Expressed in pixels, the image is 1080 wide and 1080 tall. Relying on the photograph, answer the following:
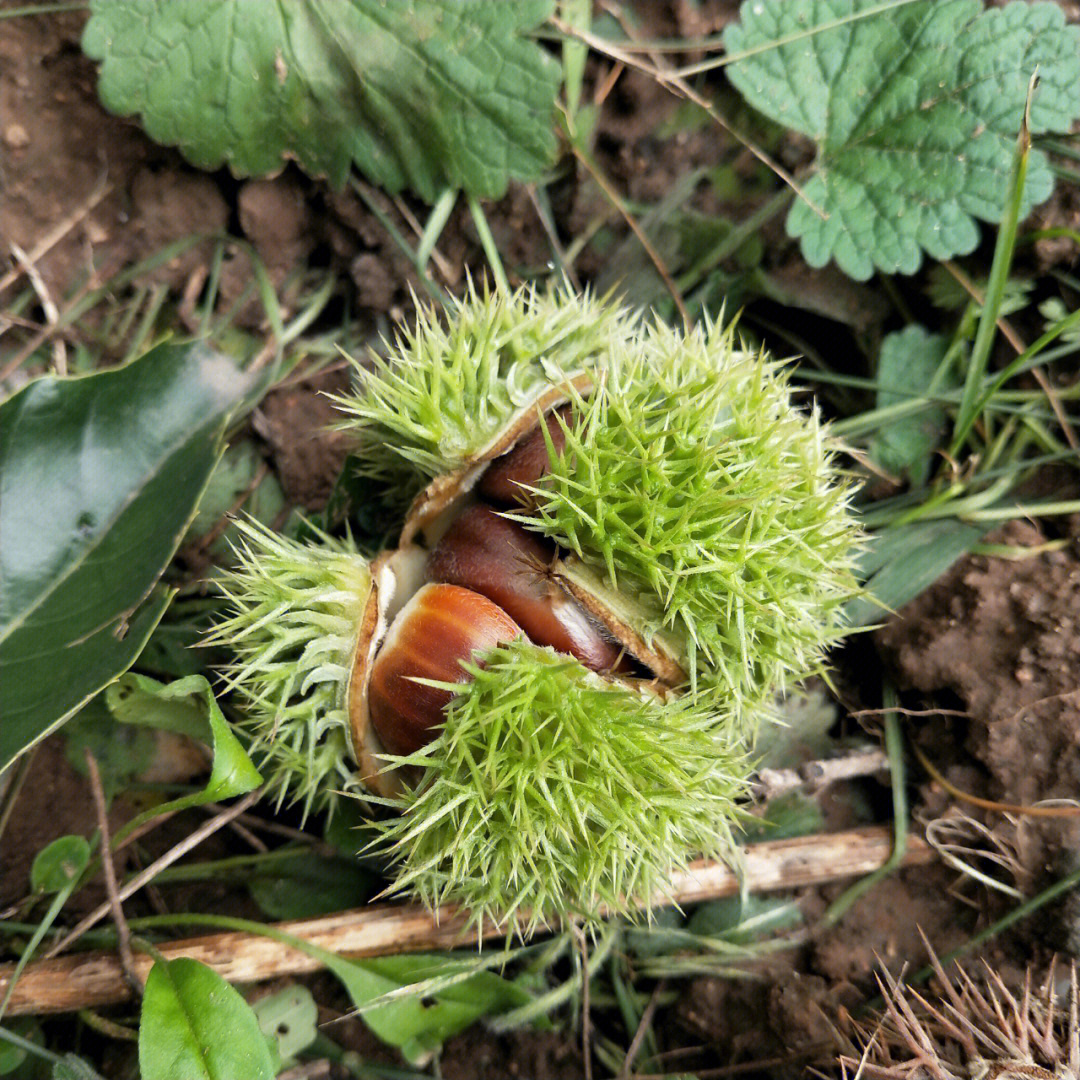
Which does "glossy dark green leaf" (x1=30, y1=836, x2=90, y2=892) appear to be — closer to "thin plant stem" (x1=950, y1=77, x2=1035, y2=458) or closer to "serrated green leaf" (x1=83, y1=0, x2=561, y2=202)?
"serrated green leaf" (x1=83, y1=0, x2=561, y2=202)

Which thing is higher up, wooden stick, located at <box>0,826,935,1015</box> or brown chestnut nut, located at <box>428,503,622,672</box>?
brown chestnut nut, located at <box>428,503,622,672</box>

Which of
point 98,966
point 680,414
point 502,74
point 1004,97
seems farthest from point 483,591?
point 1004,97

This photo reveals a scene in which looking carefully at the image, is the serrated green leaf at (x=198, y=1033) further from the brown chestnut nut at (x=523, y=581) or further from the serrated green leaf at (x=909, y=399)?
the serrated green leaf at (x=909, y=399)

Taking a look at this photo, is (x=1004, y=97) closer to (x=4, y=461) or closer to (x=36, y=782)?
(x=4, y=461)

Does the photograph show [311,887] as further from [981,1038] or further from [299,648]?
[981,1038]

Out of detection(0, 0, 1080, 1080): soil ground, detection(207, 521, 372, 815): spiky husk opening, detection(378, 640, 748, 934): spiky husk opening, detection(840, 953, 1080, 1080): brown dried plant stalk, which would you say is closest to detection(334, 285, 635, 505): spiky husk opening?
detection(207, 521, 372, 815): spiky husk opening
